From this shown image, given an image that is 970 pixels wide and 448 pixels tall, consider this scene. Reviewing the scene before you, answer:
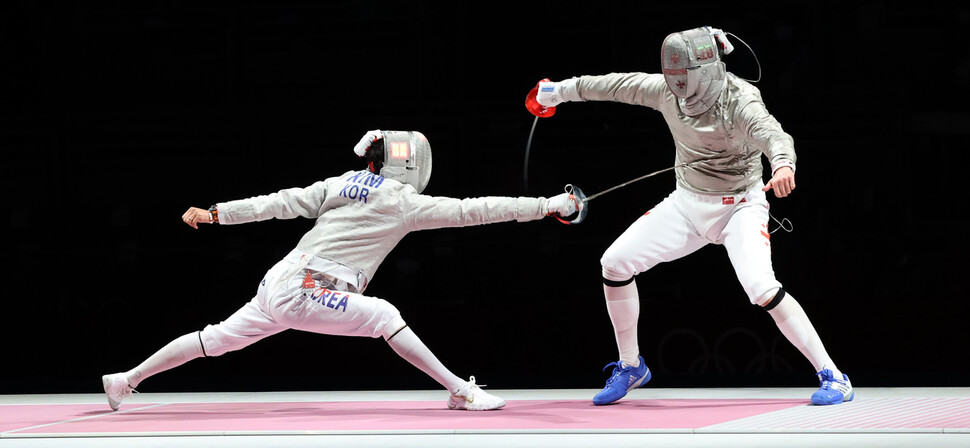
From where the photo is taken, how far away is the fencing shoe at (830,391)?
3.45 meters

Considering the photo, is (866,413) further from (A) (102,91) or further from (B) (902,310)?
(A) (102,91)

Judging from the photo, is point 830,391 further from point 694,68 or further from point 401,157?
point 401,157

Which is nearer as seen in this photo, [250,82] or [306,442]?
[306,442]

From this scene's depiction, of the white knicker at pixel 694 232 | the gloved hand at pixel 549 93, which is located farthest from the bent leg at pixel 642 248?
the gloved hand at pixel 549 93

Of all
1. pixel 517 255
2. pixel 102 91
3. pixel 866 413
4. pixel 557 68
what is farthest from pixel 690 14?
pixel 102 91

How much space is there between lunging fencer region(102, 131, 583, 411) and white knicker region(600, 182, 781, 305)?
0.37 m

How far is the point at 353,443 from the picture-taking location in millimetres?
2836

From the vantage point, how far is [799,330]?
137 inches

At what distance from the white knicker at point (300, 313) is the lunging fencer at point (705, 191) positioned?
0.79 meters

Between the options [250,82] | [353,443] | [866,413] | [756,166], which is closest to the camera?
[353,443]

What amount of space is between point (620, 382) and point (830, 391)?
68cm

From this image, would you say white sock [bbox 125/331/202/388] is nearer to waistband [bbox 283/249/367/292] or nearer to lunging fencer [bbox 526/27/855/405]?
waistband [bbox 283/249/367/292]

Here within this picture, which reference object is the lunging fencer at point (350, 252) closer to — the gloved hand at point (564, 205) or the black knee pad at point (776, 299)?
the gloved hand at point (564, 205)

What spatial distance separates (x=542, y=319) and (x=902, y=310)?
1.60 metres
